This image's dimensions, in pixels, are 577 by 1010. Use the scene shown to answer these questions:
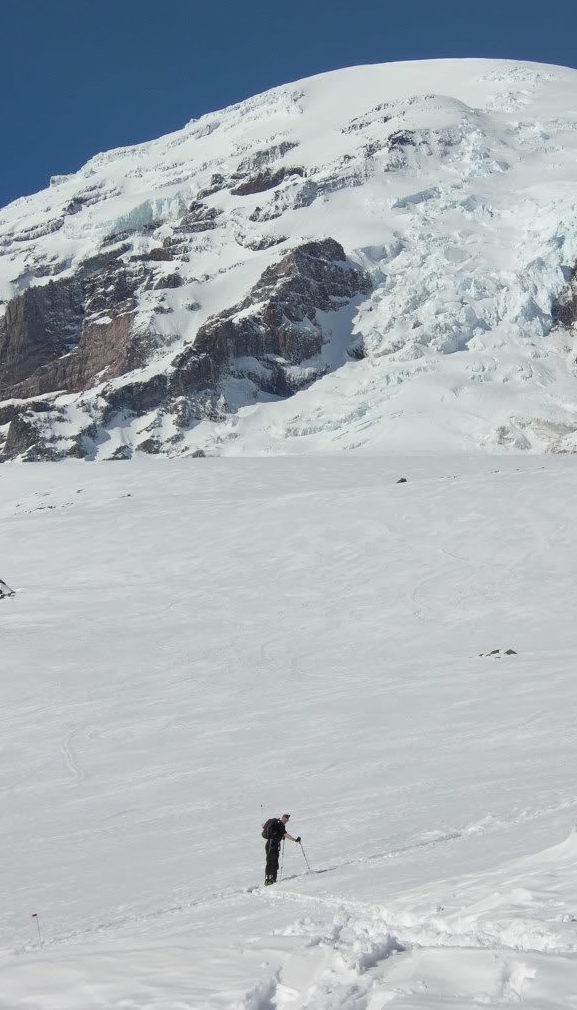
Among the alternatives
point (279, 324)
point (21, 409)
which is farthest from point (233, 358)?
point (21, 409)

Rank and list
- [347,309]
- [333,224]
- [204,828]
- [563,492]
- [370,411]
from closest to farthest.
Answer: [204,828] < [563,492] < [370,411] < [347,309] < [333,224]

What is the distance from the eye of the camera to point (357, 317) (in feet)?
522

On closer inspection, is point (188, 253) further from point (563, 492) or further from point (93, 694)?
point (93, 694)

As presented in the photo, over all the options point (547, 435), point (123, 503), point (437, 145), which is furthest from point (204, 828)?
point (437, 145)

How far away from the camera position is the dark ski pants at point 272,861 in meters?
13.3

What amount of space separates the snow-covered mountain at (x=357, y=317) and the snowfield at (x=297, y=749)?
60313mm

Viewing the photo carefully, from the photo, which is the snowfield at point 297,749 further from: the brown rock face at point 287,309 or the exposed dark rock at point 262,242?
the exposed dark rock at point 262,242

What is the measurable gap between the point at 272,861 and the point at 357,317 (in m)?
150

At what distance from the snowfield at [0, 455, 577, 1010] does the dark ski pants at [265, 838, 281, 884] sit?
30 centimetres

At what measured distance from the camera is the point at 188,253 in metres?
188

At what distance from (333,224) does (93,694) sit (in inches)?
6274

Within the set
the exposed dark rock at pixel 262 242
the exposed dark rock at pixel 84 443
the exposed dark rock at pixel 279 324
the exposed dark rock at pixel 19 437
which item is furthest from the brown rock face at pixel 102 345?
the exposed dark rock at pixel 262 242

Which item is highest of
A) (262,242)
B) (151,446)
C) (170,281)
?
(262,242)

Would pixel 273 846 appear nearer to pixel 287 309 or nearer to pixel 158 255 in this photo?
pixel 287 309
